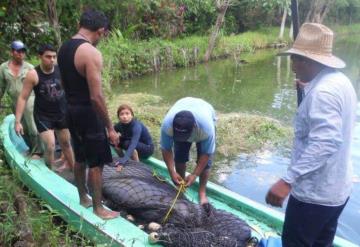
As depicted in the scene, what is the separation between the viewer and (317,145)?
2.41m

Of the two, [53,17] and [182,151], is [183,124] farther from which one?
[53,17]

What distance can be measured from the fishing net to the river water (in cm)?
184

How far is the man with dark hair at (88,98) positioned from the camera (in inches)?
138

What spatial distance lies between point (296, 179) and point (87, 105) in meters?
1.92

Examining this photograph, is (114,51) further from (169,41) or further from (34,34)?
(169,41)

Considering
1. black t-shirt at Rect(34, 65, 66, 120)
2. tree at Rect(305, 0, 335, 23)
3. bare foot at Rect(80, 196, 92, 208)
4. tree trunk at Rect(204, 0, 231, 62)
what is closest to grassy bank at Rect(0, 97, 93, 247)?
bare foot at Rect(80, 196, 92, 208)

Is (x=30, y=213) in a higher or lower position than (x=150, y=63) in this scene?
higher

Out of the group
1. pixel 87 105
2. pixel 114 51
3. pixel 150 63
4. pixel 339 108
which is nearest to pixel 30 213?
pixel 87 105

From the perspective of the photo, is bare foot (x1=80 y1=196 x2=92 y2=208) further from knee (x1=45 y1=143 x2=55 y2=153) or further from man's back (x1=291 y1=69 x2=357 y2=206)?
man's back (x1=291 y1=69 x2=357 y2=206)

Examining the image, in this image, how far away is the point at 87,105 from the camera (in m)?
3.72

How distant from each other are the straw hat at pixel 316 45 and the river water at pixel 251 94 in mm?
3089

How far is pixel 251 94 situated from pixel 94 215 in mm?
9861

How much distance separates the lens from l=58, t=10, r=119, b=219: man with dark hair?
138 inches

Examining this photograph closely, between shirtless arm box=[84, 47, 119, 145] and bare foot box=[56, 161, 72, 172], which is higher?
shirtless arm box=[84, 47, 119, 145]
